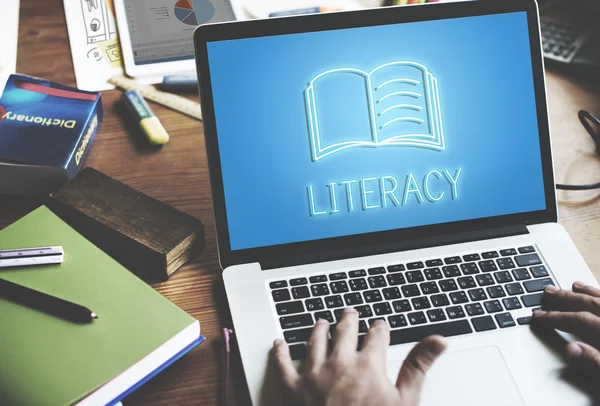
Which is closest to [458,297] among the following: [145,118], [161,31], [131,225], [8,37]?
[131,225]

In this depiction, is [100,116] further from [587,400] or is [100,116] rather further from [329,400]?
[587,400]

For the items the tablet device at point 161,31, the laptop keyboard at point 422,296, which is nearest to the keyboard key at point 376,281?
the laptop keyboard at point 422,296

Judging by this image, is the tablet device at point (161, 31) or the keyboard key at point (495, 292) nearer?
the keyboard key at point (495, 292)

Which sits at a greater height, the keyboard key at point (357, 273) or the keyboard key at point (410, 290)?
the keyboard key at point (357, 273)

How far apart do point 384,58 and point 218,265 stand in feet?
1.15

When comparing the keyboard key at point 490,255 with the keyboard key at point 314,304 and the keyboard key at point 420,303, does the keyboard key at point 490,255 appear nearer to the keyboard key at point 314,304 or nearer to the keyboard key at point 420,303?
the keyboard key at point 420,303

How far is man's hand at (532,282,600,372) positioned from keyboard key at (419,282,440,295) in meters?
0.12

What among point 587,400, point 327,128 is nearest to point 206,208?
point 327,128

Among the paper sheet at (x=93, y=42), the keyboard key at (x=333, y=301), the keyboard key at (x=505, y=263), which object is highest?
the paper sheet at (x=93, y=42)

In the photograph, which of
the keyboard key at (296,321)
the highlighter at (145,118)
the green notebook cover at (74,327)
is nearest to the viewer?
the green notebook cover at (74,327)

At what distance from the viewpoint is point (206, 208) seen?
0.92 m

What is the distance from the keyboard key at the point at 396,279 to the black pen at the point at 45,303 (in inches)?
13.5

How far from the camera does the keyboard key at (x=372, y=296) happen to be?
0.76m

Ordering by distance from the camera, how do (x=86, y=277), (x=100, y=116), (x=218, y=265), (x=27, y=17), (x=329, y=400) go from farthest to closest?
(x=27, y=17)
(x=100, y=116)
(x=218, y=265)
(x=86, y=277)
(x=329, y=400)
